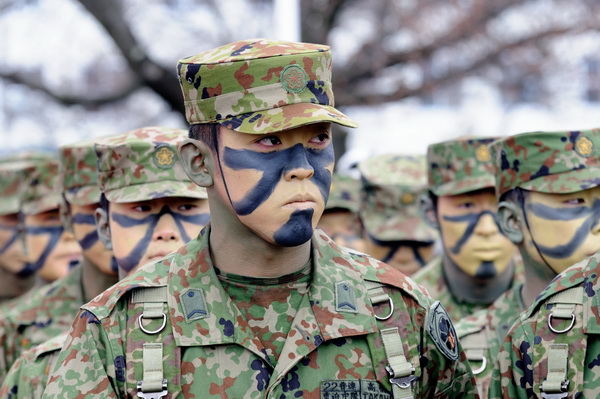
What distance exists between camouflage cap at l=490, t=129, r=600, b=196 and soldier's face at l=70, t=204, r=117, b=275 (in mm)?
2727

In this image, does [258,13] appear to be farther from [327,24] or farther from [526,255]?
[526,255]

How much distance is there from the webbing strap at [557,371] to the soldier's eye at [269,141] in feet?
4.59

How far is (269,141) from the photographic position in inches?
194

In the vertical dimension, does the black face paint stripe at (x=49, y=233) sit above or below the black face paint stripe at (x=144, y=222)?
below

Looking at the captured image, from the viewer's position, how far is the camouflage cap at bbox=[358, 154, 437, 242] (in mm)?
10641

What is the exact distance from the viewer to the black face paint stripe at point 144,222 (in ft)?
22.7

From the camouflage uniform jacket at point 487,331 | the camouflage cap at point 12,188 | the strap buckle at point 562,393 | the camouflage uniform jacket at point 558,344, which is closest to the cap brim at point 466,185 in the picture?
the camouflage uniform jacket at point 487,331

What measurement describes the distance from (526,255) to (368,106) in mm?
13258

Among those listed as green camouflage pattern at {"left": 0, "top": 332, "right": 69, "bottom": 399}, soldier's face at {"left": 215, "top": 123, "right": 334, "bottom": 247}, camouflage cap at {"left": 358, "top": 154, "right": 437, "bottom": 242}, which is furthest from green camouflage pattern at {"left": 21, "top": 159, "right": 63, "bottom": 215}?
soldier's face at {"left": 215, "top": 123, "right": 334, "bottom": 247}

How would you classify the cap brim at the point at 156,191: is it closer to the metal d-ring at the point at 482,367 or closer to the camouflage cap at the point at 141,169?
the camouflage cap at the point at 141,169

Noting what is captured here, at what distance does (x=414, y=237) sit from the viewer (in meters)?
10.6

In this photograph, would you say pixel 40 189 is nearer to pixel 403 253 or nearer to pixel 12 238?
pixel 12 238

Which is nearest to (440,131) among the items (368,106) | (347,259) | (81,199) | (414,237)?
(368,106)

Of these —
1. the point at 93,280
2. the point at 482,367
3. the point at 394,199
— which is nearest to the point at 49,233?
the point at 93,280
